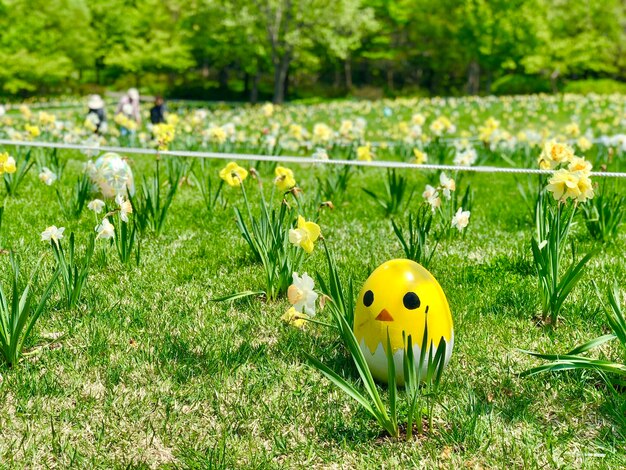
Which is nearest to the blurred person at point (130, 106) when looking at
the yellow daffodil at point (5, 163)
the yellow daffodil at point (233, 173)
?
the yellow daffodil at point (5, 163)

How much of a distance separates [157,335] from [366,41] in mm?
40314

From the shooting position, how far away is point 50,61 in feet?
104

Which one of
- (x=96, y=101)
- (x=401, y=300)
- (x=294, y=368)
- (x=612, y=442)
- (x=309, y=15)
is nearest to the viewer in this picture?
(x=612, y=442)

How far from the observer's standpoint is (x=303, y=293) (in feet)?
7.54

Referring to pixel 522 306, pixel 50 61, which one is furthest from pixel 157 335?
pixel 50 61

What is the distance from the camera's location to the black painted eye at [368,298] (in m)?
2.56

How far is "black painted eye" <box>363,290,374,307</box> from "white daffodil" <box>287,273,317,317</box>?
0.33 meters

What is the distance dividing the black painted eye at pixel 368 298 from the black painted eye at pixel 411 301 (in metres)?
0.13

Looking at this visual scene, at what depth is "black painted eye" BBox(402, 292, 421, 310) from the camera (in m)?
2.50

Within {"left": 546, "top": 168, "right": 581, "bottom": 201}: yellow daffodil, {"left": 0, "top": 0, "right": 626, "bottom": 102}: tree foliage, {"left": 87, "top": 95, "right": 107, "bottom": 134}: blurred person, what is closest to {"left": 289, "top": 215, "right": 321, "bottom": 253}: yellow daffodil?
{"left": 546, "top": 168, "right": 581, "bottom": 201}: yellow daffodil

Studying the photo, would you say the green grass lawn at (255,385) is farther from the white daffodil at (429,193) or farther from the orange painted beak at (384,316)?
the white daffodil at (429,193)

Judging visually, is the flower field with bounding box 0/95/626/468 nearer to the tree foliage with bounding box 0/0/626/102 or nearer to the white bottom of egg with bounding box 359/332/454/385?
the white bottom of egg with bounding box 359/332/454/385

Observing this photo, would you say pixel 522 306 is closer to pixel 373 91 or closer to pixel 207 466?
pixel 207 466

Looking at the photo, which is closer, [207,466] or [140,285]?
[207,466]
